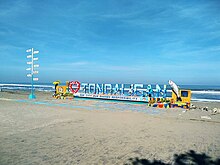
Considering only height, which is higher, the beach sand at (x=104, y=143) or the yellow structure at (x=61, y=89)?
the yellow structure at (x=61, y=89)

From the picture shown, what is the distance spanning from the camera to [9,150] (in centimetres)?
454

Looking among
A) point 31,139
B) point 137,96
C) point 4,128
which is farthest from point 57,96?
point 31,139

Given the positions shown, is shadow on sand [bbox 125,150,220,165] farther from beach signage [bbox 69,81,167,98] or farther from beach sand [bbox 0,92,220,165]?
beach signage [bbox 69,81,167,98]

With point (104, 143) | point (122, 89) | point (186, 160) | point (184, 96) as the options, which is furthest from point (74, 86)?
point (186, 160)

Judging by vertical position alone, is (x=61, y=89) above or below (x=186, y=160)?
above

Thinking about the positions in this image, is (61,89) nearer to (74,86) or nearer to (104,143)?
(74,86)

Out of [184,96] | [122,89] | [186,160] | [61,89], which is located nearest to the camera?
[186,160]

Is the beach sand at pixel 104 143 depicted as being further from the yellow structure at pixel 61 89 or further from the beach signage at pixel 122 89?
the yellow structure at pixel 61 89

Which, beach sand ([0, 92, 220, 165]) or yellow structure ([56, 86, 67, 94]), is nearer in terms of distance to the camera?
beach sand ([0, 92, 220, 165])

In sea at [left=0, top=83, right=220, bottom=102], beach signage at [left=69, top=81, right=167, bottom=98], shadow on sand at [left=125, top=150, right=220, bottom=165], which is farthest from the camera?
sea at [left=0, top=83, right=220, bottom=102]

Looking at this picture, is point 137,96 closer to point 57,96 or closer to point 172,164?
point 57,96

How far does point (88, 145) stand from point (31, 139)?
170 centimetres

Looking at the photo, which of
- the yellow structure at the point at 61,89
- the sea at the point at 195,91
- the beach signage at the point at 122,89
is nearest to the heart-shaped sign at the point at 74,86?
the beach signage at the point at 122,89

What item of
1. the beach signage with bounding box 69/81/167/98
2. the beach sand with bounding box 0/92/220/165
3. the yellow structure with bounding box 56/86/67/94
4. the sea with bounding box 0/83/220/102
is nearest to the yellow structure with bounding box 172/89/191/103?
the beach signage with bounding box 69/81/167/98
